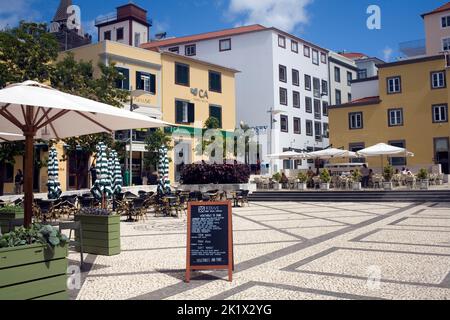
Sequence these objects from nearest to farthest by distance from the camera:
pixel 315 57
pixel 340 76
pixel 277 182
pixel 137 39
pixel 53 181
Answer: pixel 53 181, pixel 277 182, pixel 137 39, pixel 315 57, pixel 340 76

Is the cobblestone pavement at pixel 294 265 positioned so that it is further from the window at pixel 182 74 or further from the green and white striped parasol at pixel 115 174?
the window at pixel 182 74

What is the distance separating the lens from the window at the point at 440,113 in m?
34.3

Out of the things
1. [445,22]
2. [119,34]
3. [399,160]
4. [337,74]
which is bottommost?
[399,160]

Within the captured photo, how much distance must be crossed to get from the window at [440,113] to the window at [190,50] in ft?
83.1

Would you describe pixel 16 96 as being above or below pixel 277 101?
below

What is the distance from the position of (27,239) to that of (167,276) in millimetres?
2267

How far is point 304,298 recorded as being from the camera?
5.13 metres

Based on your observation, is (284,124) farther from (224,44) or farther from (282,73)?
(224,44)

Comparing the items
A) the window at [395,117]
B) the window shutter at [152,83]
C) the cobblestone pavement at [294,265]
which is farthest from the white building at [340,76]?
the cobblestone pavement at [294,265]

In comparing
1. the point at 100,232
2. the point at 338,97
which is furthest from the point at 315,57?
the point at 100,232

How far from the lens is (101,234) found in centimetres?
784

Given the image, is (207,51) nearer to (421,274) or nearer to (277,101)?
(277,101)

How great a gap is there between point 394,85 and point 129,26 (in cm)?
3118
